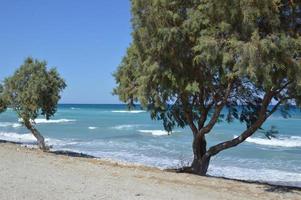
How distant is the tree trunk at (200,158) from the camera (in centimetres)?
1543

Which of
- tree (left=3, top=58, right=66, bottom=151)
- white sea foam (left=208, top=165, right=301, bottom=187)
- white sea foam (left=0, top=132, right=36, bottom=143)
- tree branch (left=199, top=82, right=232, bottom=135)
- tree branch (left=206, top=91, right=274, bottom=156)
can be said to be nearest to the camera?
tree branch (left=199, top=82, right=232, bottom=135)

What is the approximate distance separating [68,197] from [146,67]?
5006mm

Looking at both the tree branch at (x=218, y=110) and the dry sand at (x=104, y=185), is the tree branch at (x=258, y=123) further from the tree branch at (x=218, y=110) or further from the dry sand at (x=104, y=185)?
the dry sand at (x=104, y=185)

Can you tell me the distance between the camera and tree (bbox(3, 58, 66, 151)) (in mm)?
22094

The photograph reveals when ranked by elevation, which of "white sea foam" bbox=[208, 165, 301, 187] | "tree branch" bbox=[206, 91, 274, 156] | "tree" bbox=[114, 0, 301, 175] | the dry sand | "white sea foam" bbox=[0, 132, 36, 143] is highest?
"tree" bbox=[114, 0, 301, 175]

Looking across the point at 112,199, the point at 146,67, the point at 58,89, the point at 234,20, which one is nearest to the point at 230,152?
the point at 58,89

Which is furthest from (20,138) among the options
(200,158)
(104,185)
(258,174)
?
(104,185)

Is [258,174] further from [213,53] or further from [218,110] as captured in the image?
[213,53]

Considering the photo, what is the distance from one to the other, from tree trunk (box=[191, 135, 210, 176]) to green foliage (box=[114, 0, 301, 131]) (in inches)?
19.7

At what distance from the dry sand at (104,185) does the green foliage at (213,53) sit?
2171 millimetres

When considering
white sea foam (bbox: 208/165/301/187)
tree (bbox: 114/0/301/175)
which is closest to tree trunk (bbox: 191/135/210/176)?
tree (bbox: 114/0/301/175)

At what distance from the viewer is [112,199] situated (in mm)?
8859

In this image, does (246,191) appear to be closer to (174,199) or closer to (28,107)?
(174,199)

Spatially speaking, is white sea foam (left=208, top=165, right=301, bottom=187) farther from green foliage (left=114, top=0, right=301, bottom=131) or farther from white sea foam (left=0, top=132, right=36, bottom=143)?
white sea foam (left=0, top=132, right=36, bottom=143)
